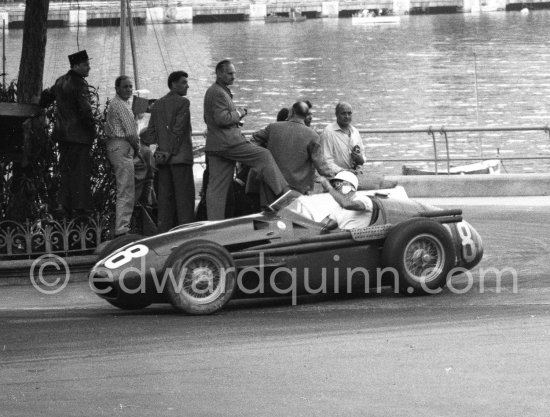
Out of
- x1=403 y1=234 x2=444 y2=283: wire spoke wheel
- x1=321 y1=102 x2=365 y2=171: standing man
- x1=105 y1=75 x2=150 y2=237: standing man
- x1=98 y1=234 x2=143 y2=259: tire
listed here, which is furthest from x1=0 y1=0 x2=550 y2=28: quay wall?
x1=403 y1=234 x2=444 y2=283: wire spoke wheel

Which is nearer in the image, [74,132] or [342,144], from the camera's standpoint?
[74,132]

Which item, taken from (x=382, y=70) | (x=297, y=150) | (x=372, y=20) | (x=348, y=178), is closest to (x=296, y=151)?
(x=297, y=150)

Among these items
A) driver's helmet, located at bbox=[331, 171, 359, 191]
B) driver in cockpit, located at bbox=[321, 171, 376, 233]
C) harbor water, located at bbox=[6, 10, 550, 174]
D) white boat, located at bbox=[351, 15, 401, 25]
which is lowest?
harbor water, located at bbox=[6, 10, 550, 174]

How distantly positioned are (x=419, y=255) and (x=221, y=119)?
2.93 m

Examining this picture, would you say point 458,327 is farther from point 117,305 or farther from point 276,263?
point 117,305

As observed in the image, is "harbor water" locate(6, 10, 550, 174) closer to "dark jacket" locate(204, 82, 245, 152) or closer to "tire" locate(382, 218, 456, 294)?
"dark jacket" locate(204, 82, 245, 152)

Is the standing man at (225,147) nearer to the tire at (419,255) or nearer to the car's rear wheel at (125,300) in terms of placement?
the car's rear wheel at (125,300)

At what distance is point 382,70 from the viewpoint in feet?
376

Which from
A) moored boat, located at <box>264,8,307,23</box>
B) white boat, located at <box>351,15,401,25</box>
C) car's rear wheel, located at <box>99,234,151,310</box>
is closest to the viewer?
car's rear wheel, located at <box>99,234,151,310</box>

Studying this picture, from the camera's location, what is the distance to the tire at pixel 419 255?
38.0ft

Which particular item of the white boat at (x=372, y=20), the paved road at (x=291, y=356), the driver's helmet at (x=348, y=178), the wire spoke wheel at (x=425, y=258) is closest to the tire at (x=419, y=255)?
the wire spoke wheel at (x=425, y=258)

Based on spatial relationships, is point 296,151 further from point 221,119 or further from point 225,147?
point 221,119

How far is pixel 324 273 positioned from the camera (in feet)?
37.9

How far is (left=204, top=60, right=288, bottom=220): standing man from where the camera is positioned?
13.6m
